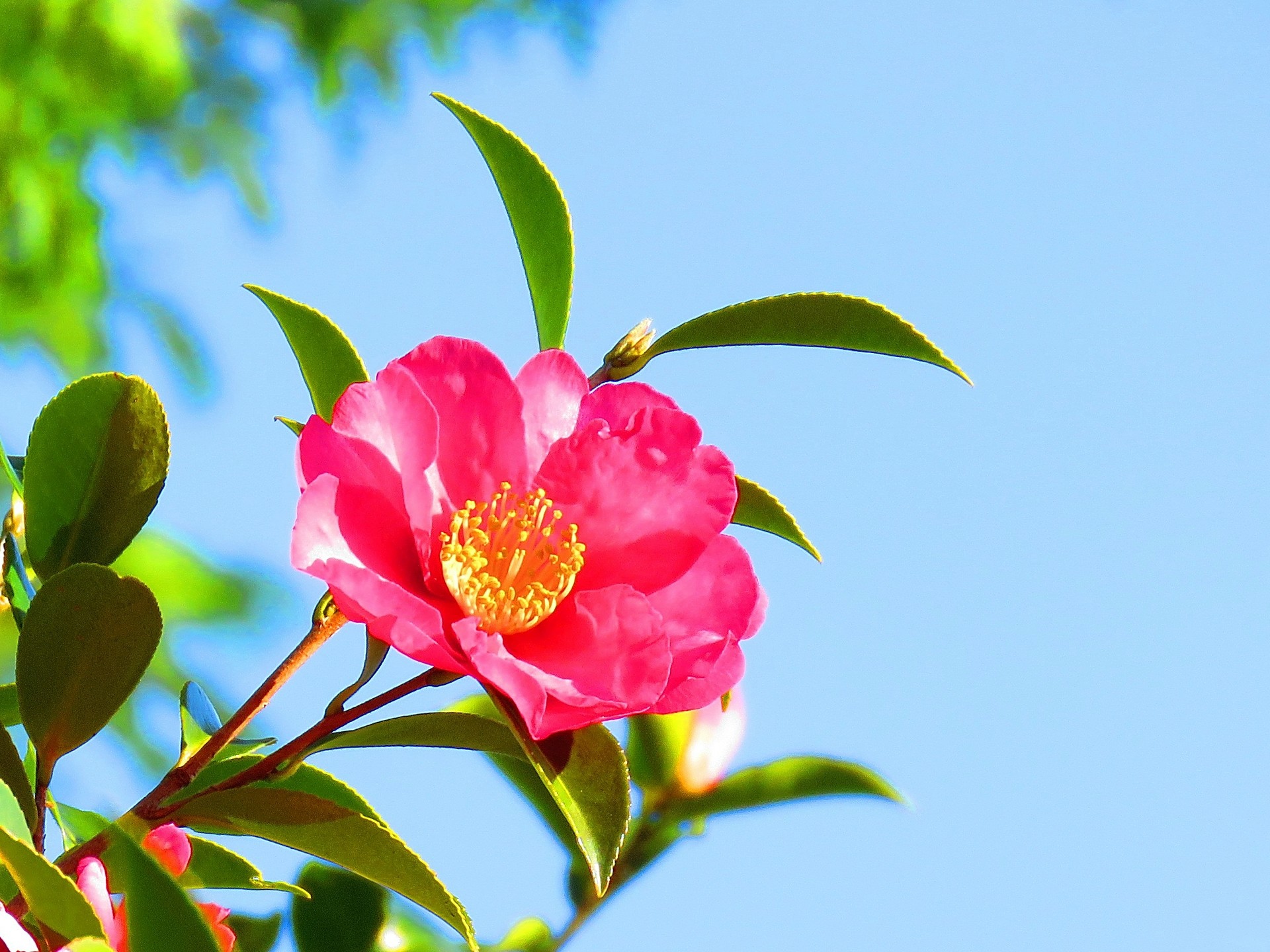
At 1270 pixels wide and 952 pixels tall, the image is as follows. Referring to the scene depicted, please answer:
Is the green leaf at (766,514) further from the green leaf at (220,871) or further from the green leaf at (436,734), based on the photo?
the green leaf at (220,871)

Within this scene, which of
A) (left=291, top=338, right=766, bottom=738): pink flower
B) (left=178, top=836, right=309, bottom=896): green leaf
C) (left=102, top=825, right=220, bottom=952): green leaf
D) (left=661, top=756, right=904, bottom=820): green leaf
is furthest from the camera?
(left=661, top=756, right=904, bottom=820): green leaf

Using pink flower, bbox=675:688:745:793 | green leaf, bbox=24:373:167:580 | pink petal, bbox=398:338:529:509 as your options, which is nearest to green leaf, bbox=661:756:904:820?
pink flower, bbox=675:688:745:793

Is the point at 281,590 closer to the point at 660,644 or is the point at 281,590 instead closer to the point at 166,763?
the point at 166,763

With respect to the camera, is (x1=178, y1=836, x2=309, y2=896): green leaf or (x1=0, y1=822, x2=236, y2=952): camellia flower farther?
(x1=178, y1=836, x2=309, y2=896): green leaf

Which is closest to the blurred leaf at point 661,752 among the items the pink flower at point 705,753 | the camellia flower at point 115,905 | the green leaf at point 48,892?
the pink flower at point 705,753

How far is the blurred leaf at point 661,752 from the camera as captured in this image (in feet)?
2.64

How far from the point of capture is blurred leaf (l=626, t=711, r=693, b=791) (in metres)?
0.80

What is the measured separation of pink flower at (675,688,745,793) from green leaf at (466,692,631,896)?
0.81ft

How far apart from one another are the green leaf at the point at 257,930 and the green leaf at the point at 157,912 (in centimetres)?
33

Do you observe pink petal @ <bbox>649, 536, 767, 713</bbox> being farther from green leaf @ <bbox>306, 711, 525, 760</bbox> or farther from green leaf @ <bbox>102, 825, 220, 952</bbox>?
green leaf @ <bbox>102, 825, 220, 952</bbox>

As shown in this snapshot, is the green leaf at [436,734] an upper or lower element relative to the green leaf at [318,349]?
lower

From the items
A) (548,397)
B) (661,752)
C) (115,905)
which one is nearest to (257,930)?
(115,905)

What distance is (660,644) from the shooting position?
0.56m

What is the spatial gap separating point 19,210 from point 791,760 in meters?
4.64
